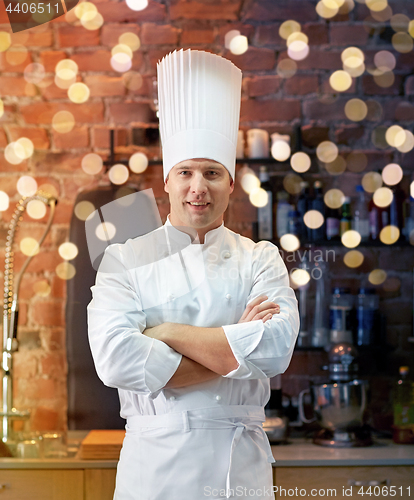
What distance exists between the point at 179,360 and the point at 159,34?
40.5 inches

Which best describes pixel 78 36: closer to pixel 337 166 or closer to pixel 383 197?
pixel 337 166

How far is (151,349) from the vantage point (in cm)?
91

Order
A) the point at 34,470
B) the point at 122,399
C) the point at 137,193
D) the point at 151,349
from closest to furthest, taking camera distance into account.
Result: the point at 151,349 < the point at 122,399 < the point at 34,470 < the point at 137,193

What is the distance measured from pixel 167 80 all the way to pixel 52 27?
67 centimetres

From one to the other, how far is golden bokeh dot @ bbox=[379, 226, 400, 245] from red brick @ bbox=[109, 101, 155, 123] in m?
0.75

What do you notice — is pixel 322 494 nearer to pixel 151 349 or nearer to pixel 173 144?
pixel 151 349

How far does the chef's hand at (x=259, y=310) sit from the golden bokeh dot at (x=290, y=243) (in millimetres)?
550

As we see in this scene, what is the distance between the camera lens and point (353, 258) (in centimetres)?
159

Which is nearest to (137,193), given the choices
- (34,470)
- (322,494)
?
(34,470)

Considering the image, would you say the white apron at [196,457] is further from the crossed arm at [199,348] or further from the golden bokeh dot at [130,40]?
the golden bokeh dot at [130,40]

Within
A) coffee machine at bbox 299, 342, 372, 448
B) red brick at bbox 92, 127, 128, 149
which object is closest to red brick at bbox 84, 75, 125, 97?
red brick at bbox 92, 127, 128, 149

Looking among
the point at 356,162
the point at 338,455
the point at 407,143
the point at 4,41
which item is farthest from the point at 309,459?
the point at 4,41

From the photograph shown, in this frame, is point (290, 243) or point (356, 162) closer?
point (290, 243)

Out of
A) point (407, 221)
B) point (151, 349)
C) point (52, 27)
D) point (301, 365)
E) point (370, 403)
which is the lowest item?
point (370, 403)
